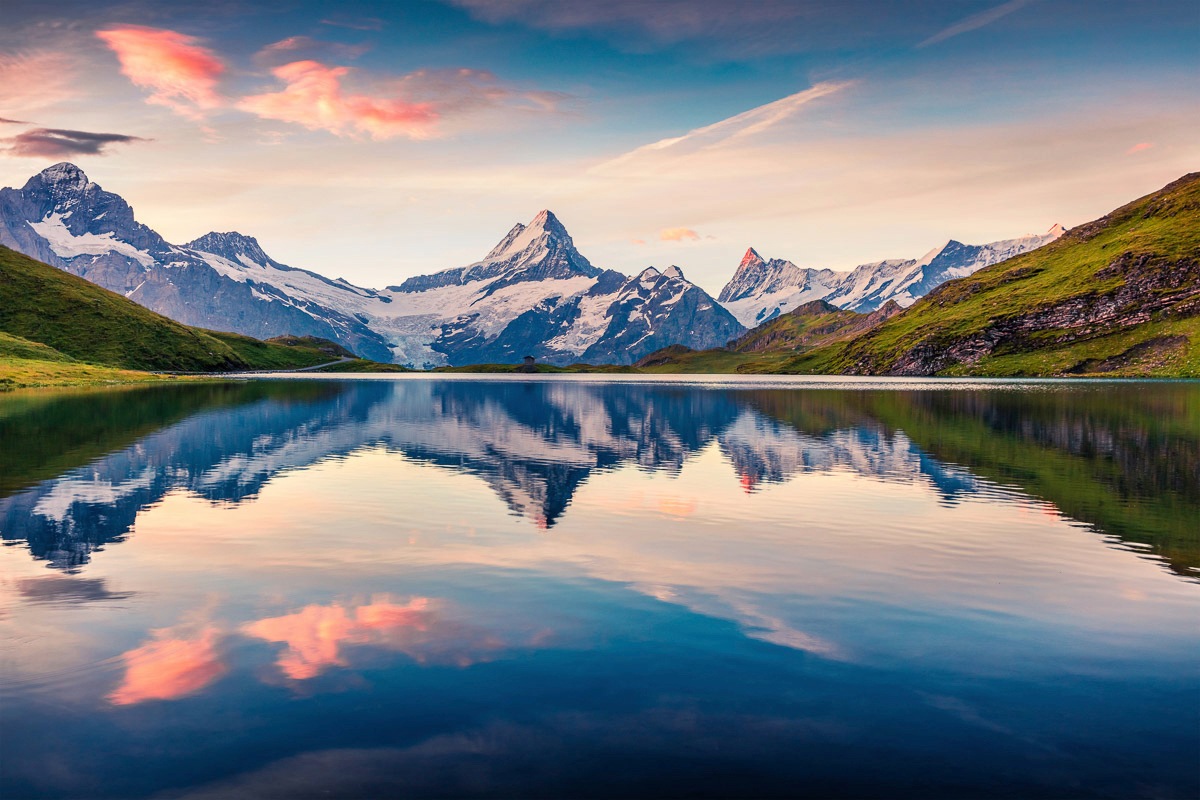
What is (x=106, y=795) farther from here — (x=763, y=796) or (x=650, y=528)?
(x=650, y=528)

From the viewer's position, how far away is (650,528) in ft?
124

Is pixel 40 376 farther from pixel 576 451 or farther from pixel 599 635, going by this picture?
pixel 599 635

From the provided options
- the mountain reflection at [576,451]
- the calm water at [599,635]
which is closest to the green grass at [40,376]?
the mountain reflection at [576,451]

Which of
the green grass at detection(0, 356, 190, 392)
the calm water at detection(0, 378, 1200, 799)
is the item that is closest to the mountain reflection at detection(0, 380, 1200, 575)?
the calm water at detection(0, 378, 1200, 799)

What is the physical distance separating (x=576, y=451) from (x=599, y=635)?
50.7 m

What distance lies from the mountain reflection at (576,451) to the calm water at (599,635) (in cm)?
62

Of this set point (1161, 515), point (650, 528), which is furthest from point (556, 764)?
point (1161, 515)

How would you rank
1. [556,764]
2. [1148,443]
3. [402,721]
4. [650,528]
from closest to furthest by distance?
[556,764]
[402,721]
[650,528]
[1148,443]

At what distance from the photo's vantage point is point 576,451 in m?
72.4

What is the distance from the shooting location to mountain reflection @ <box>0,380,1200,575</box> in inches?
1590

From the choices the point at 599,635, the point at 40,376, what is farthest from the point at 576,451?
the point at 40,376

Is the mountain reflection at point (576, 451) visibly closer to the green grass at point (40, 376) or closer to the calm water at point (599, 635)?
the calm water at point (599, 635)

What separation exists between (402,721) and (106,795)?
201 inches

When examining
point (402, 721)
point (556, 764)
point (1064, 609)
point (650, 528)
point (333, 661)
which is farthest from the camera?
point (650, 528)
